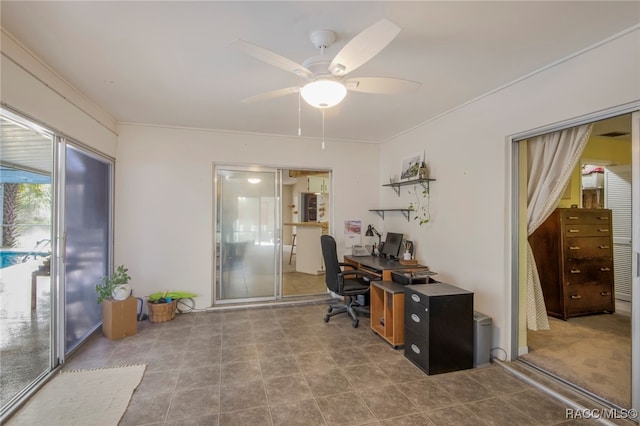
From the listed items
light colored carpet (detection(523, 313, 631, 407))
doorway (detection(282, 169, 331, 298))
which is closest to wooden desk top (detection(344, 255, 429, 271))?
doorway (detection(282, 169, 331, 298))

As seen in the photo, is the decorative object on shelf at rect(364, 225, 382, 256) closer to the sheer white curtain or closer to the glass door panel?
the sheer white curtain

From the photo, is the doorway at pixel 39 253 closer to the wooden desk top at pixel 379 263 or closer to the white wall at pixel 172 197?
the white wall at pixel 172 197

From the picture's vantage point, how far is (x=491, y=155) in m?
2.89

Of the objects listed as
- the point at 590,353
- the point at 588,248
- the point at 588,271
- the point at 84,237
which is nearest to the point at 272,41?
the point at 84,237

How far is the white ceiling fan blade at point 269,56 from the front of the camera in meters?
1.52

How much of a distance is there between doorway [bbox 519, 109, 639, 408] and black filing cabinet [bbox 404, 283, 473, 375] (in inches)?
25.3

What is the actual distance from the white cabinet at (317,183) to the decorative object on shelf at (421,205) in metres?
3.42

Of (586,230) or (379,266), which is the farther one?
(586,230)

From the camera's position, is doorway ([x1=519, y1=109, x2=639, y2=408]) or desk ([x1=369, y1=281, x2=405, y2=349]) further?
desk ([x1=369, y1=281, x2=405, y2=349])

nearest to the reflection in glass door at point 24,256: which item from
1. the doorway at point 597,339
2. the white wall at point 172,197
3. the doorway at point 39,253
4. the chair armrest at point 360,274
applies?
the doorway at point 39,253

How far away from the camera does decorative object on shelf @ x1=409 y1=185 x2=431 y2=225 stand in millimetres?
3865

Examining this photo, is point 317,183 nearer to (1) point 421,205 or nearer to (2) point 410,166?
(2) point 410,166

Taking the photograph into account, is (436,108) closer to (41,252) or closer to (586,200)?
(586,200)

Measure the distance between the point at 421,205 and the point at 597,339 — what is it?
2287mm
